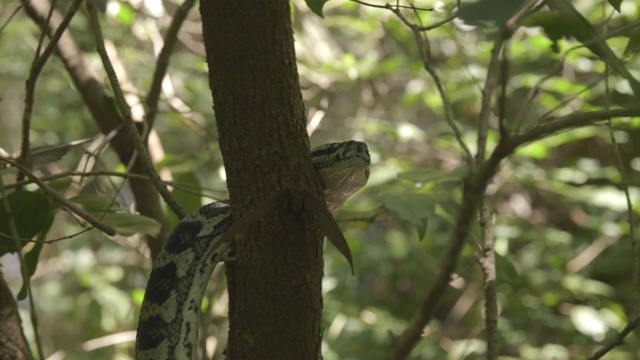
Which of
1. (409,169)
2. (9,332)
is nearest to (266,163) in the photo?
(9,332)

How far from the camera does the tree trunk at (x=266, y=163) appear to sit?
43.4 inches

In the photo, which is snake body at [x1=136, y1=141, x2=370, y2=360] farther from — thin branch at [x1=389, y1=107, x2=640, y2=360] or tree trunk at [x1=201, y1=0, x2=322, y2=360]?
thin branch at [x1=389, y1=107, x2=640, y2=360]

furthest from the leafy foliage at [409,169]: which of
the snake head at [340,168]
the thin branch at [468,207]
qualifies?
the thin branch at [468,207]

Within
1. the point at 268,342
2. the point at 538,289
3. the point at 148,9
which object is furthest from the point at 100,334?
the point at 268,342

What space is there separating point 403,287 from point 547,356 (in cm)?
160

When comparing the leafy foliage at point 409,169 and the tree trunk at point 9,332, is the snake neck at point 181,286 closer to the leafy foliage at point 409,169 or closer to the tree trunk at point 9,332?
the tree trunk at point 9,332

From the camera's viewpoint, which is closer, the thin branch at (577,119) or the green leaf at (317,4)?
the thin branch at (577,119)

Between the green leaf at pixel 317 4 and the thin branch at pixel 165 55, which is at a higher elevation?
the thin branch at pixel 165 55

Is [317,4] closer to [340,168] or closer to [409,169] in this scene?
[340,168]

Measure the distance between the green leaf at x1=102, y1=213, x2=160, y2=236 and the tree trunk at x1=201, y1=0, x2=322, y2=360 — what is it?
1.19 feet

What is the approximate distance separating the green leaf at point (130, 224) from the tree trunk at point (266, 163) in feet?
1.19

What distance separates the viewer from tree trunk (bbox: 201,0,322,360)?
1.10 m

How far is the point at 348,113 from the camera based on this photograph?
4789 mm

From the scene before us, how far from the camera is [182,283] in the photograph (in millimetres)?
1441
